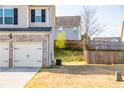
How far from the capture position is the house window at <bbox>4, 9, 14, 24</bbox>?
86.5 ft

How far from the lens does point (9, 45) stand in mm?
25500

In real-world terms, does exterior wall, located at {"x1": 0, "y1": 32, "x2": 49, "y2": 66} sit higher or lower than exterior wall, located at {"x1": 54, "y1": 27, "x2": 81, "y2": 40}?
lower

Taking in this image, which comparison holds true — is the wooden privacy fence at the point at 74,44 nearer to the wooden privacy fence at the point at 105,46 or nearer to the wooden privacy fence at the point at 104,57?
the wooden privacy fence at the point at 105,46

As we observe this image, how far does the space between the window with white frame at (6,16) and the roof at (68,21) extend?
31404 millimetres

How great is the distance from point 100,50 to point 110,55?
97.6 inches

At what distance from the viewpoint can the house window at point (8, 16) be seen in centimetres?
2636

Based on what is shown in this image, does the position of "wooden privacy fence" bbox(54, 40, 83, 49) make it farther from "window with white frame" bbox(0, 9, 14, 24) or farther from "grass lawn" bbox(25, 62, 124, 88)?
"grass lawn" bbox(25, 62, 124, 88)

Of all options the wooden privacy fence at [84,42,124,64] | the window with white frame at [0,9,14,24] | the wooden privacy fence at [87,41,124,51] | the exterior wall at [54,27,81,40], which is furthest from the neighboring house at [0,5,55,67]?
the exterior wall at [54,27,81,40]

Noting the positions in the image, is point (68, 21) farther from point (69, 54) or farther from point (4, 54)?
point (4, 54)

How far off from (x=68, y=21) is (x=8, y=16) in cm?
3347

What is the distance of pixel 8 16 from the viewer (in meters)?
26.4

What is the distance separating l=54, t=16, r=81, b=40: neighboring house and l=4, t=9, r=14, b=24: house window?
28.0 metres

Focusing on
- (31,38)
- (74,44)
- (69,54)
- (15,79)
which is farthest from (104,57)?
(15,79)
